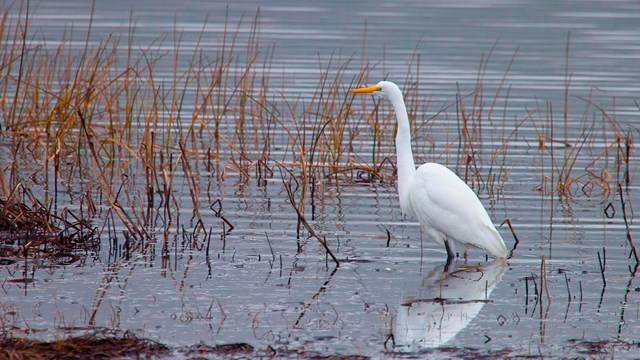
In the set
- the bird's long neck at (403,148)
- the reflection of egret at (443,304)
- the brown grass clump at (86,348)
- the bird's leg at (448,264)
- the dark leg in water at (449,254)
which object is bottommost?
the brown grass clump at (86,348)

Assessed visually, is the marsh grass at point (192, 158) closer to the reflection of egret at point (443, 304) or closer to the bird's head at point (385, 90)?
the bird's head at point (385, 90)

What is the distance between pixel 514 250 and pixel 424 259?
69cm

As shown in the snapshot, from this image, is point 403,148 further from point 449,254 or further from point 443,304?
point 443,304

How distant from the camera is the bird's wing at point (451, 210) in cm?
746

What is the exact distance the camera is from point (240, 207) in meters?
9.18

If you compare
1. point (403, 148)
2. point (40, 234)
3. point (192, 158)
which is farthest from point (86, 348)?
point (192, 158)

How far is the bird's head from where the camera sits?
8.30m

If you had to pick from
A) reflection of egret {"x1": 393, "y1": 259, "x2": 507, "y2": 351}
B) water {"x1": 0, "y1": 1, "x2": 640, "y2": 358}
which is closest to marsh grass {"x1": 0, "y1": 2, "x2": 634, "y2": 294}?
water {"x1": 0, "y1": 1, "x2": 640, "y2": 358}

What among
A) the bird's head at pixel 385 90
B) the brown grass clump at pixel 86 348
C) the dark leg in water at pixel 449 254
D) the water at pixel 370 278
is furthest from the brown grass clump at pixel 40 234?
the dark leg in water at pixel 449 254

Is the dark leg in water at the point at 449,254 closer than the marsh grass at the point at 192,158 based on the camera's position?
Yes

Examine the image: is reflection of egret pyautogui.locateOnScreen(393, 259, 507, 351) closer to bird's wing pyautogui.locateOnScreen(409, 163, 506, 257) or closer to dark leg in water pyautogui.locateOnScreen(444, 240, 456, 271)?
dark leg in water pyautogui.locateOnScreen(444, 240, 456, 271)

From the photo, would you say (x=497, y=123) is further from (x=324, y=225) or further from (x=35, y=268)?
(x=35, y=268)

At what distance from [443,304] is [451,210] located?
1.46m

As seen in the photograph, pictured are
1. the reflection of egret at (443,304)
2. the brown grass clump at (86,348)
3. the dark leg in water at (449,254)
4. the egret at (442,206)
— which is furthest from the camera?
the dark leg in water at (449,254)
